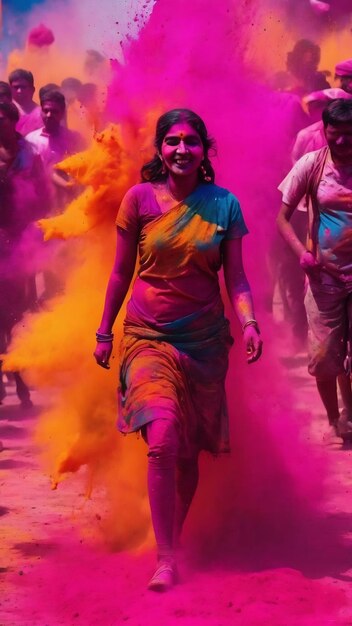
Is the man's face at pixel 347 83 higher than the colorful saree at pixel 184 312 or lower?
higher

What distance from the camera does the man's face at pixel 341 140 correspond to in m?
6.68

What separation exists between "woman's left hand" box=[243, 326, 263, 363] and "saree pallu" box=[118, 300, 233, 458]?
238mm

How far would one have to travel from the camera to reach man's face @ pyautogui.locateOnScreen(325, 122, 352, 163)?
263 inches

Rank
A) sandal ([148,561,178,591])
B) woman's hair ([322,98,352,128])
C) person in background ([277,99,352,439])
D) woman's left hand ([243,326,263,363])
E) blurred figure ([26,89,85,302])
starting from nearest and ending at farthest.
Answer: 1. sandal ([148,561,178,591])
2. woman's left hand ([243,326,263,363])
3. woman's hair ([322,98,352,128])
4. person in background ([277,99,352,439])
5. blurred figure ([26,89,85,302])

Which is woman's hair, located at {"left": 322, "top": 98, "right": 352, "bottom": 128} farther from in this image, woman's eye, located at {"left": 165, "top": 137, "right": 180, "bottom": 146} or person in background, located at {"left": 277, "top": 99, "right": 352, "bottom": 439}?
woman's eye, located at {"left": 165, "top": 137, "right": 180, "bottom": 146}

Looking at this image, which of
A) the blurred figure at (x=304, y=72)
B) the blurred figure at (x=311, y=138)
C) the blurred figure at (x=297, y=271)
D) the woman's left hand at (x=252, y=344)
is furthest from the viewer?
the blurred figure at (x=304, y=72)

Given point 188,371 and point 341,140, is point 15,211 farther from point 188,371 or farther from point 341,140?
point 188,371

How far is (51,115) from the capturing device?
11766mm

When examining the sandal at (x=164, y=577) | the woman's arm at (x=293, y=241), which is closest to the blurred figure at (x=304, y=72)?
the woman's arm at (x=293, y=241)

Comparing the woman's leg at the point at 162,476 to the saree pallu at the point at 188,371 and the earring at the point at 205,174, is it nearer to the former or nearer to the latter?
the saree pallu at the point at 188,371

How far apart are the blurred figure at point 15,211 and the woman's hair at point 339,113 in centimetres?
359

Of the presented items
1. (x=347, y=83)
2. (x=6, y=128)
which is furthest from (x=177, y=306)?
(x=347, y=83)

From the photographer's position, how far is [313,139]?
33.0 ft

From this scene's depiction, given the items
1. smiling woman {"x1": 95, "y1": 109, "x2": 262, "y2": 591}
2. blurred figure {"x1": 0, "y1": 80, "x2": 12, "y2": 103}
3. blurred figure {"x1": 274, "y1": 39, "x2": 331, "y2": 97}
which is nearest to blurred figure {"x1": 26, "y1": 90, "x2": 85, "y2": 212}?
blurred figure {"x1": 0, "y1": 80, "x2": 12, "y2": 103}
